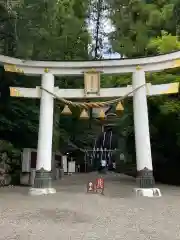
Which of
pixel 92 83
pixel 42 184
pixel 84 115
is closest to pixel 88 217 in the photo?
pixel 42 184

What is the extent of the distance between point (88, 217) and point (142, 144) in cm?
372

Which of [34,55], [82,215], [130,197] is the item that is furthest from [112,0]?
[82,215]

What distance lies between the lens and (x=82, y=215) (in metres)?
6.34

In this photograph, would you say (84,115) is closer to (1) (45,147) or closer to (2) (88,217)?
(1) (45,147)

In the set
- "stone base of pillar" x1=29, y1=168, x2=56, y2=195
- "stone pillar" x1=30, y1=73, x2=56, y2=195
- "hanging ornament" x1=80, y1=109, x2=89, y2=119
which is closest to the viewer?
"stone base of pillar" x1=29, y1=168, x2=56, y2=195

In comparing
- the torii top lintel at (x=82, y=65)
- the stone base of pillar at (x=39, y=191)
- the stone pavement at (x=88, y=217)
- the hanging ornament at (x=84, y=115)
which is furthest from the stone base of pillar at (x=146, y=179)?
the torii top lintel at (x=82, y=65)

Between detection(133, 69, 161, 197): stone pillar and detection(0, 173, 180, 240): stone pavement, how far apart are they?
0.50 metres

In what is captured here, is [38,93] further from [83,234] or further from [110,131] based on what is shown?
[110,131]

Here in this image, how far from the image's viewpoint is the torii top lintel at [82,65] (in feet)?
31.9

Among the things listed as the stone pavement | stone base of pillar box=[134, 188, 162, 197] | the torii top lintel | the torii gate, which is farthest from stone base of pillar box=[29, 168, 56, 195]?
the torii top lintel

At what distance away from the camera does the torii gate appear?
9.33 metres

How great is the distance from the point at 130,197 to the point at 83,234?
3.99 m

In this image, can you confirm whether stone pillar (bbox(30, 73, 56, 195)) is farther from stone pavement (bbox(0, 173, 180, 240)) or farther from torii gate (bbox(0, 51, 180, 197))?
stone pavement (bbox(0, 173, 180, 240))

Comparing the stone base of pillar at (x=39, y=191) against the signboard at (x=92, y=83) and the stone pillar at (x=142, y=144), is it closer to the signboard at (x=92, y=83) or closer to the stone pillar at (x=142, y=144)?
the stone pillar at (x=142, y=144)
